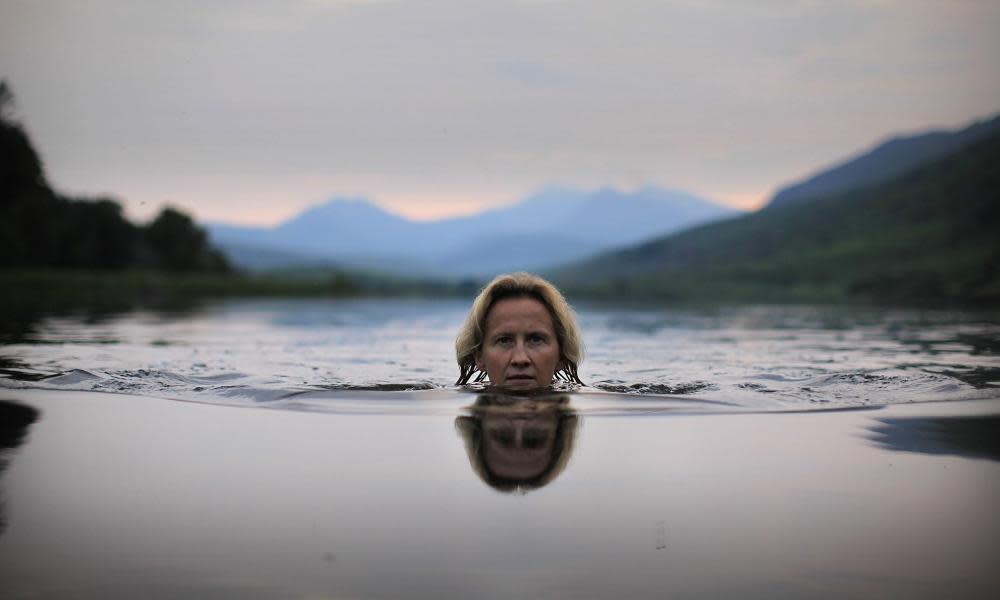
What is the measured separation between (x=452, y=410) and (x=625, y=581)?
13.3 ft

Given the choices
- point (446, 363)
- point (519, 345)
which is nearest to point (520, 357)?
point (519, 345)

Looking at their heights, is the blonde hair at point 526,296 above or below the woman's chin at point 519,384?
above

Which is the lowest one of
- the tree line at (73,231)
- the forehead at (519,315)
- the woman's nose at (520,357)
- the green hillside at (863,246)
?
the woman's nose at (520,357)

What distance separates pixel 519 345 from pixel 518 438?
7.86 feet

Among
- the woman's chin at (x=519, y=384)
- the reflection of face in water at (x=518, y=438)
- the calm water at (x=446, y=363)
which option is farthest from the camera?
the calm water at (x=446, y=363)

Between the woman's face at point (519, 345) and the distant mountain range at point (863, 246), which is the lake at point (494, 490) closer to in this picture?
the woman's face at point (519, 345)

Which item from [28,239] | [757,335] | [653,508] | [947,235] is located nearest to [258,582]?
[653,508]

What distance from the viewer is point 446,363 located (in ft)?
43.1

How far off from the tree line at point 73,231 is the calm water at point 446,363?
4930 cm

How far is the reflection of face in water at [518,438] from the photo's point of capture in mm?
4285

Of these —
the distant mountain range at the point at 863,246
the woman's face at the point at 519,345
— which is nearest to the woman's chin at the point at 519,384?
the woman's face at the point at 519,345

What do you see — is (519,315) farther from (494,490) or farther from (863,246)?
(863,246)

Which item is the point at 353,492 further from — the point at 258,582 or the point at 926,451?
the point at 926,451

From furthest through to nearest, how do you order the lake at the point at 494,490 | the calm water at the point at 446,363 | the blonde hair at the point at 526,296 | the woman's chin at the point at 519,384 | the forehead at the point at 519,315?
1. the calm water at the point at 446,363
2. the blonde hair at the point at 526,296
3. the forehead at the point at 519,315
4. the woman's chin at the point at 519,384
5. the lake at the point at 494,490
